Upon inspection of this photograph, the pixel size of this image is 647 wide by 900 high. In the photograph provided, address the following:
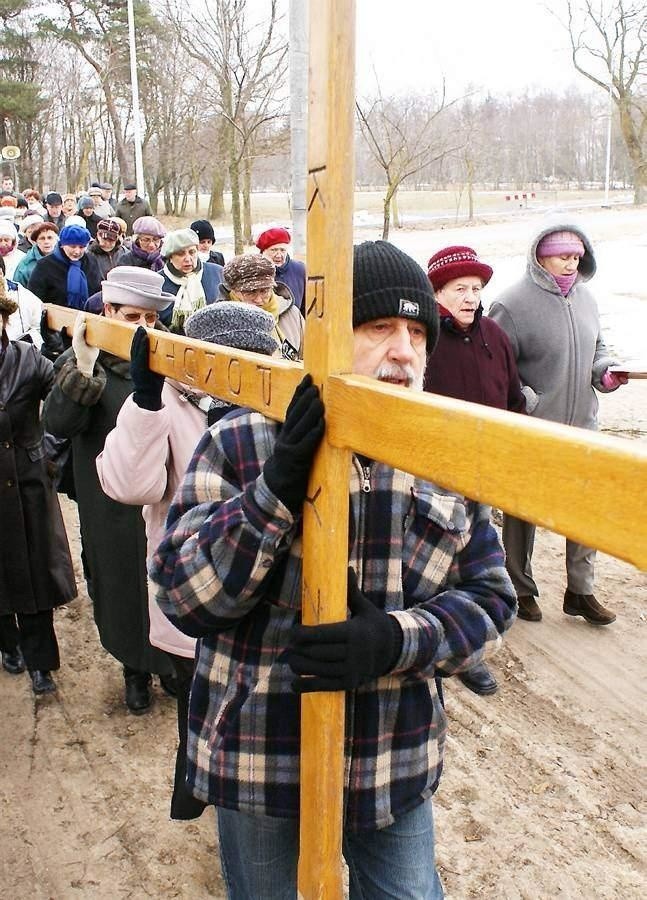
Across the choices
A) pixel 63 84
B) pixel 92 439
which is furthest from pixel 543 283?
pixel 63 84

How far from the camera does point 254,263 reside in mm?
4055

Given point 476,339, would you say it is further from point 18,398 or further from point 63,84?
point 63,84

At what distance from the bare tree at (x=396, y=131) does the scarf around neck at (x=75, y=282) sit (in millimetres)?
4858

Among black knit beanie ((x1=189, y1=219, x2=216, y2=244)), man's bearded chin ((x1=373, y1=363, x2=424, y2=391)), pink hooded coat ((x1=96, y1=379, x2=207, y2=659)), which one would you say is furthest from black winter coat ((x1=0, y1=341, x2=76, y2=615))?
black knit beanie ((x1=189, y1=219, x2=216, y2=244))

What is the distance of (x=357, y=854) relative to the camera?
1.74m

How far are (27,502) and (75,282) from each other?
2913mm

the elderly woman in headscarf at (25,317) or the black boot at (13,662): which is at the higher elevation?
the elderly woman in headscarf at (25,317)

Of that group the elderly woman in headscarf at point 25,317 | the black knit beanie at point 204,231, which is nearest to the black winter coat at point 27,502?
the elderly woman in headscarf at point 25,317

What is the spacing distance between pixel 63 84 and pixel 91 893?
41167 mm

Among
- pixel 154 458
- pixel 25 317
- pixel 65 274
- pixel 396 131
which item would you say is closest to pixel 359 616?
pixel 154 458

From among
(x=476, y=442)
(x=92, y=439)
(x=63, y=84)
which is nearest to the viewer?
(x=476, y=442)

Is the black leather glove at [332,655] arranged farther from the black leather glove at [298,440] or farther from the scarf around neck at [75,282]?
the scarf around neck at [75,282]

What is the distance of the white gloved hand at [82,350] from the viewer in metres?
2.48

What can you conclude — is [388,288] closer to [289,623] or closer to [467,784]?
[289,623]
